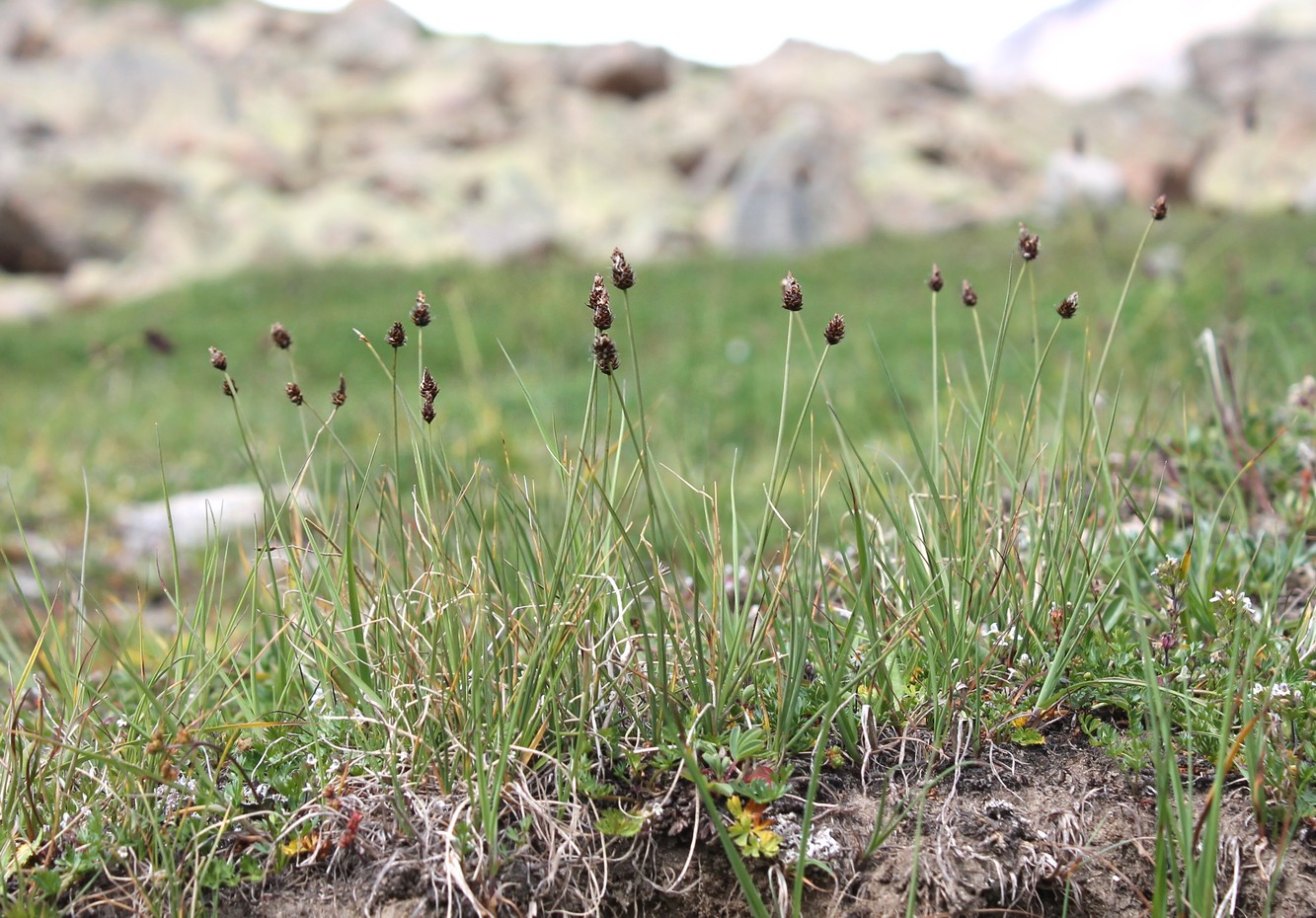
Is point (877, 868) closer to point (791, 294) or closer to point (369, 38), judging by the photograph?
point (791, 294)

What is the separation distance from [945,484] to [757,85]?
3420 cm

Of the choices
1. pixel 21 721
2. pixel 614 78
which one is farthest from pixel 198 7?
pixel 21 721

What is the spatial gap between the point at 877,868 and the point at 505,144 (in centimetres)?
3303

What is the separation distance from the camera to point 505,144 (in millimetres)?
32406

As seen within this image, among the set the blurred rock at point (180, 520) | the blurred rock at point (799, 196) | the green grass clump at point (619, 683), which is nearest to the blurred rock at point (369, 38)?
the blurred rock at point (799, 196)

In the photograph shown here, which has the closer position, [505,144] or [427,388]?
[427,388]

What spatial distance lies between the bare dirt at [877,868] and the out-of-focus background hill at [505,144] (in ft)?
47.0

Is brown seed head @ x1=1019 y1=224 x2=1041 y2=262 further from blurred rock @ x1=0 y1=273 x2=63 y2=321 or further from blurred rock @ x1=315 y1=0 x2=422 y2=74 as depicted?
blurred rock @ x1=315 y1=0 x2=422 y2=74

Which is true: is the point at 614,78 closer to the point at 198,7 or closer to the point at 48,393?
the point at 198,7

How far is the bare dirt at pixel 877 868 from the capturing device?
1.42m

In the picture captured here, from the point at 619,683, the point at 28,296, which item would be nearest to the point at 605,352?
the point at 619,683

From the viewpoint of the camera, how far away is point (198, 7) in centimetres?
4322

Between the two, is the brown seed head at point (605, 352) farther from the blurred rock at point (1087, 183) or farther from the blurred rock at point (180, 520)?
the blurred rock at point (1087, 183)

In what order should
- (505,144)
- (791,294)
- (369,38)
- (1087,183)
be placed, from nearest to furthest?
(791,294) < (1087,183) < (505,144) < (369,38)
